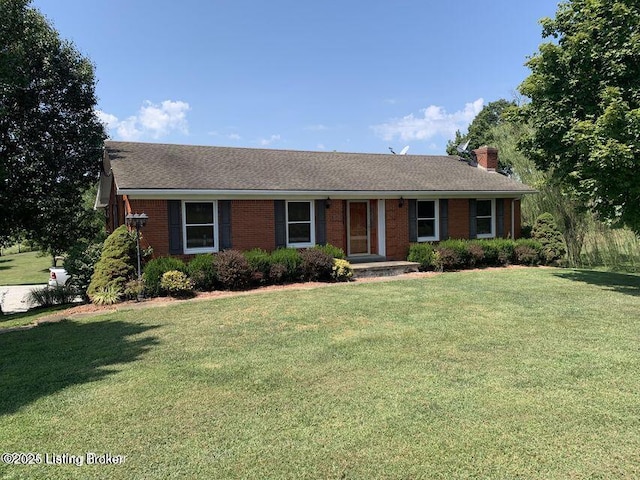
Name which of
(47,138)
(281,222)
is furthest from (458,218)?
(47,138)

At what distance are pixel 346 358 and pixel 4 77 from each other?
1272 centimetres

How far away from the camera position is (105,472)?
3.28m

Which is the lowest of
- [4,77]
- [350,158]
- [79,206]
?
[79,206]

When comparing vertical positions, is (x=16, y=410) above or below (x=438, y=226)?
below

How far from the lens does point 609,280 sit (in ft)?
41.7

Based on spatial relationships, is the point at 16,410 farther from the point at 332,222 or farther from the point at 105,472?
the point at 332,222

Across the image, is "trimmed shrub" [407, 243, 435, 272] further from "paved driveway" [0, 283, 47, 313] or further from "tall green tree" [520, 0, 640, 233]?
"paved driveway" [0, 283, 47, 313]

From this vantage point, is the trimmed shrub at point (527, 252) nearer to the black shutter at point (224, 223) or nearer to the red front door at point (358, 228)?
the red front door at point (358, 228)

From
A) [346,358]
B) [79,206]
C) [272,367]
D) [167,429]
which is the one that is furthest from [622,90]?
[79,206]

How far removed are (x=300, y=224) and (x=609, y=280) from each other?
9.39 m

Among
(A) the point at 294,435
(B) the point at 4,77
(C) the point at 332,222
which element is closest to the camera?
(A) the point at 294,435

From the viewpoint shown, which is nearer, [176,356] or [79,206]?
[176,356]

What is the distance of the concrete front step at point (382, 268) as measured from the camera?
14046 millimetres

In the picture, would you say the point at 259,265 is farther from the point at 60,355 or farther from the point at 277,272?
the point at 60,355
